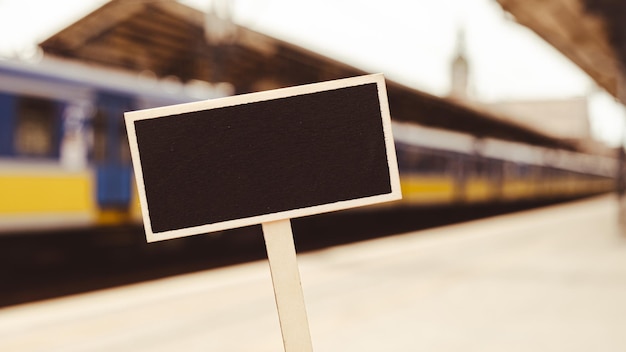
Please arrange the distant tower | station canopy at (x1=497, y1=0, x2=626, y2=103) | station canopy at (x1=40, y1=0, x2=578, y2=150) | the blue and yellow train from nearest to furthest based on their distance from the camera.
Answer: the blue and yellow train, station canopy at (x1=497, y1=0, x2=626, y2=103), station canopy at (x1=40, y1=0, x2=578, y2=150), the distant tower

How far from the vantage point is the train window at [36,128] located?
31.5 feet

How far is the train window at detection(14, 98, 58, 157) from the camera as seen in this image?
31.5 ft

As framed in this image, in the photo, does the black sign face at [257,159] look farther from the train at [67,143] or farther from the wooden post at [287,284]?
the train at [67,143]

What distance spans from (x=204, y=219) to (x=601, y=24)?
43.3ft

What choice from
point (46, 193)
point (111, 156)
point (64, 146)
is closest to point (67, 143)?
point (64, 146)

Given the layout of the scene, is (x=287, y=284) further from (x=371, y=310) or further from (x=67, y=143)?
(x=67, y=143)

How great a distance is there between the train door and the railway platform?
181cm

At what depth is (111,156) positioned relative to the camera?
428 inches

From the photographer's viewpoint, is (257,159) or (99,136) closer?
(257,159)

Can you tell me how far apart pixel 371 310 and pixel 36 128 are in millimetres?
5750

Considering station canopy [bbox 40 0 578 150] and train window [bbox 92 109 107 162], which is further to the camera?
station canopy [bbox 40 0 578 150]

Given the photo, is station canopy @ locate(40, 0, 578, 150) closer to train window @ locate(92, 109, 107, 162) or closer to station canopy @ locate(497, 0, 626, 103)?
train window @ locate(92, 109, 107, 162)

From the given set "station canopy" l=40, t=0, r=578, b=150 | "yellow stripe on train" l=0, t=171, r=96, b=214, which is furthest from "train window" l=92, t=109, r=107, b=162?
"station canopy" l=40, t=0, r=578, b=150

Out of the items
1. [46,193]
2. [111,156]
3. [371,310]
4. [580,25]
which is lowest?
[371,310]
